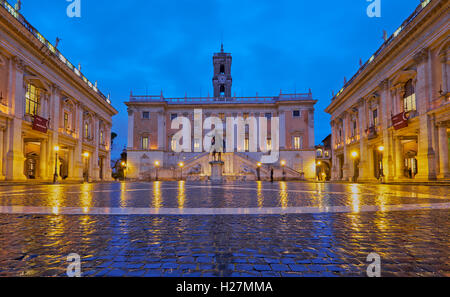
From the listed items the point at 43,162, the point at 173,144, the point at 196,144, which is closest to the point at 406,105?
the point at 43,162

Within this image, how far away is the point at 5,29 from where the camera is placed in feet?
60.1

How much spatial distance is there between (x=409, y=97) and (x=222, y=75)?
146 feet

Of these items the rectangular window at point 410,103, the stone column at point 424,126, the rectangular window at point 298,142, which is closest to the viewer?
the stone column at point 424,126

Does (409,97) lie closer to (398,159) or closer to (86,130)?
(398,159)

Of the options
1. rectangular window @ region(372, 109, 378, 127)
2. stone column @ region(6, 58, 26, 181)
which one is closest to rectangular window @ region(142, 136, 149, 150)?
stone column @ region(6, 58, 26, 181)

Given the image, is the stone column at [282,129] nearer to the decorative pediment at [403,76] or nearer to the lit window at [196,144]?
the lit window at [196,144]

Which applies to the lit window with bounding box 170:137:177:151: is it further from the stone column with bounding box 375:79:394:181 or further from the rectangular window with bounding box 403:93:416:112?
the rectangular window with bounding box 403:93:416:112

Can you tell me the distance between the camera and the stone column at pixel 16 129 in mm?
18875

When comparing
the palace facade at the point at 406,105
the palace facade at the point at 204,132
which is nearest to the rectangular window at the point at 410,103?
the palace facade at the point at 406,105

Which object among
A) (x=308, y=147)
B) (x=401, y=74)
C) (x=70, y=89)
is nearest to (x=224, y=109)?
(x=308, y=147)

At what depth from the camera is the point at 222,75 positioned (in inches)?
2419

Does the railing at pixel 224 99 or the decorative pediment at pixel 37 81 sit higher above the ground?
the railing at pixel 224 99

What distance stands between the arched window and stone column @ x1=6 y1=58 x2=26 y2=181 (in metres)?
30.5

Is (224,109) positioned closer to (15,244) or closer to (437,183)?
Result: (437,183)
